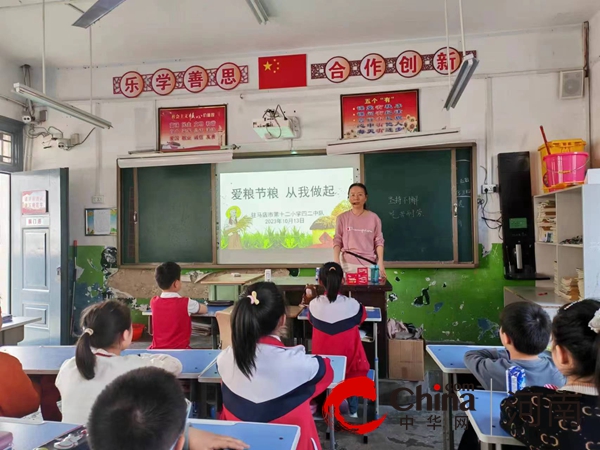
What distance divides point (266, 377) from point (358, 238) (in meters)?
2.42

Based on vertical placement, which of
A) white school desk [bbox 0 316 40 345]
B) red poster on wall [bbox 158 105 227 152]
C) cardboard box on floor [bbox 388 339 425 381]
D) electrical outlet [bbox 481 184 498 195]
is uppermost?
red poster on wall [bbox 158 105 227 152]

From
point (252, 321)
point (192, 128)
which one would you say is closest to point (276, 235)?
point (192, 128)

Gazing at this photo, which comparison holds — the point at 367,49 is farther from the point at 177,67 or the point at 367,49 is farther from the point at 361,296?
the point at 361,296

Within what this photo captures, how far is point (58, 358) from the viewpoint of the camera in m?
2.15

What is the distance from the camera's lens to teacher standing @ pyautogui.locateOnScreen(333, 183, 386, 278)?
3.59m

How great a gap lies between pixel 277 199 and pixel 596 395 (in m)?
3.74

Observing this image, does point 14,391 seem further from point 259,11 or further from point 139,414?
point 259,11

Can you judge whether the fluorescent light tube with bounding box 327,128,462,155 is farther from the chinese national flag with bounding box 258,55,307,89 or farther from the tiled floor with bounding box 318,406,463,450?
the tiled floor with bounding box 318,406,463,450

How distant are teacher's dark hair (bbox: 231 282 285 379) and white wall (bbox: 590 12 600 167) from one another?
12.6 feet

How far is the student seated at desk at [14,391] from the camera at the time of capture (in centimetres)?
172

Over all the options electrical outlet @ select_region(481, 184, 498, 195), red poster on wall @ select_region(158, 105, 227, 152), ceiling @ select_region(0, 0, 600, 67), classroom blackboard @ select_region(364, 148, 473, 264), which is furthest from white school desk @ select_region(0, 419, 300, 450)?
red poster on wall @ select_region(158, 105, 227, 152)

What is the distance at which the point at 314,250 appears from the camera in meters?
4.49

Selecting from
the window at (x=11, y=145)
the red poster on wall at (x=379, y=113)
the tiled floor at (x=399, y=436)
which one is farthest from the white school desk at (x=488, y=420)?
the window at (x=11, y=145)

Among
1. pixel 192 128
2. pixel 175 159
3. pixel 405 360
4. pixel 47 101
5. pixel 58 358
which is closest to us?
pixel 58 358
